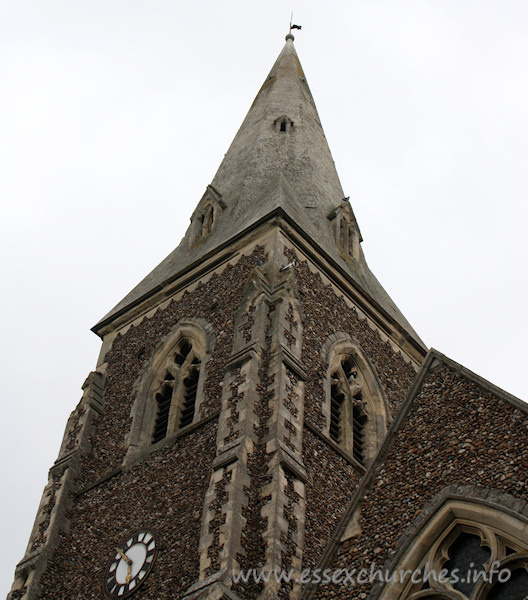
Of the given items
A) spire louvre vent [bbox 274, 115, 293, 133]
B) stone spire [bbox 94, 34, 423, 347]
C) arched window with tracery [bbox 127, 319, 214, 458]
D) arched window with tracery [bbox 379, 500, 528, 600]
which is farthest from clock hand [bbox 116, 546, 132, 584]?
spire louvre vent [bbox 274, 115, 293, 133]

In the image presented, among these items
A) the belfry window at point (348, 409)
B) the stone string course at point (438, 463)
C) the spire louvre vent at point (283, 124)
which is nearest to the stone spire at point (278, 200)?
the spire louvre vent at point (283, 124)

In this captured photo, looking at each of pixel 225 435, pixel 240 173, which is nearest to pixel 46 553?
pixel 225 435

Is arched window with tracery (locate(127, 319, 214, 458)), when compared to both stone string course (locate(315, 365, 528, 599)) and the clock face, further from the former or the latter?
stone string course (locate(315, 365, 528, 599))

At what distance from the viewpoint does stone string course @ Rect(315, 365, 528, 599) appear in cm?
1012

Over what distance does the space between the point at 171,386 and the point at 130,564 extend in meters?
4.59

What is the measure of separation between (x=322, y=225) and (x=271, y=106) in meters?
7.09

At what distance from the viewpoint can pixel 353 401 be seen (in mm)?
18984

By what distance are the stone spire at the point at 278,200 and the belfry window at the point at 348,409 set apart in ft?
7.81

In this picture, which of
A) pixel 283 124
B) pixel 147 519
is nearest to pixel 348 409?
pixel 147 519

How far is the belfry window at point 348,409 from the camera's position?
59.0ft

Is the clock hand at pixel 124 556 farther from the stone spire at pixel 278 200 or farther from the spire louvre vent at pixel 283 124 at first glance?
the spire louvre vent at pixel 283 124

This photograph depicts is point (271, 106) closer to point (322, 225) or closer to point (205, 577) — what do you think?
point (322, 225)

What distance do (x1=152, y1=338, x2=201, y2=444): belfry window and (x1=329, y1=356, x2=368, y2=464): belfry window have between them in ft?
8.55

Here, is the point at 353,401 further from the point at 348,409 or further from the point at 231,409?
the point at 231,409
